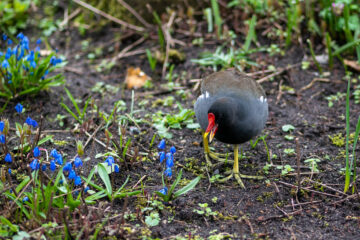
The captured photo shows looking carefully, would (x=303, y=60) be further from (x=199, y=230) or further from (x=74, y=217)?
(x=74, y=217)

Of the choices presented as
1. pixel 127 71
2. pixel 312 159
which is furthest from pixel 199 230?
pixel 127 71

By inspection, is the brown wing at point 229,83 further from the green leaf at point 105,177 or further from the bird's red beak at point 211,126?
the green leaf at point 105,177

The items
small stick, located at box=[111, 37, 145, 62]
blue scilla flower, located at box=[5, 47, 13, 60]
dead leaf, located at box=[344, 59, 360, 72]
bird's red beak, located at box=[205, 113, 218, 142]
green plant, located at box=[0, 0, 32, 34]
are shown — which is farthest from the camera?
green plant, located at box=[0, 0, 32, 34]

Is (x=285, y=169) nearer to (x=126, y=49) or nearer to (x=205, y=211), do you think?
(x=205, y=211)

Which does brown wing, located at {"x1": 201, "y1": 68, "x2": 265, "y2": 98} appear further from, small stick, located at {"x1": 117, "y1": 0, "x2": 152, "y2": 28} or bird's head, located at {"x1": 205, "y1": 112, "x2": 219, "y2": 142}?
small stick, located at {"x1": 117, "y1": 0, "x2": 152, "y2": 28}

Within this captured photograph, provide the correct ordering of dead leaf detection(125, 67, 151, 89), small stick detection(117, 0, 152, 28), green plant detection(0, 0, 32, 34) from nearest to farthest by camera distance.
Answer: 1. dead leaf detection(125, 67, 151, 89)
2. small stick detection(117, 0, 152, 28)
3. green plant detection(0, 0, 32, 34)

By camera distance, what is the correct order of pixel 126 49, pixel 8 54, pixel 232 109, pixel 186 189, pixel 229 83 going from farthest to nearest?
1. pixel 126 49
2. pixel 8 54
3. pixel 229 83
4. pixel 232 109
5. pixel 186 189

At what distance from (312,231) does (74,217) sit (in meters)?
1.70

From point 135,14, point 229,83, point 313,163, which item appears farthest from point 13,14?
point 313,163

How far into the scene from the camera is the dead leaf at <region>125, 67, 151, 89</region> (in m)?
5.62

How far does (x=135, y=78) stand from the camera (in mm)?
5684

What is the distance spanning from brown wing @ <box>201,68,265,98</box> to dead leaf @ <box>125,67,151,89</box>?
67.7 inches

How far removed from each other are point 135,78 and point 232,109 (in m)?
2.46

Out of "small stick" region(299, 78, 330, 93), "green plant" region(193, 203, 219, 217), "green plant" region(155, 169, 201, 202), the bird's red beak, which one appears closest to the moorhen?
the bird's red beak
